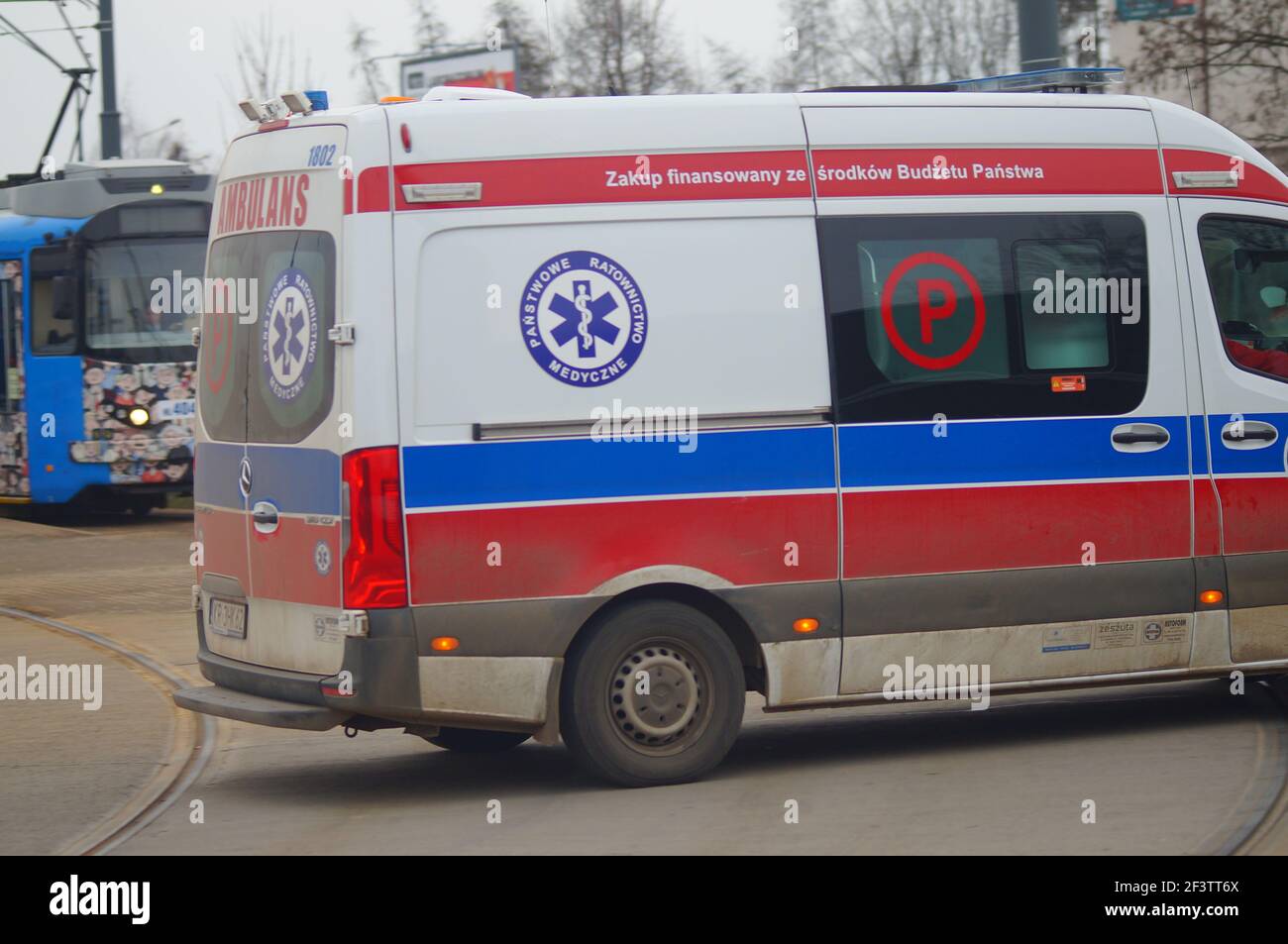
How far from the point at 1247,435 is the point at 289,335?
4016 millimetres

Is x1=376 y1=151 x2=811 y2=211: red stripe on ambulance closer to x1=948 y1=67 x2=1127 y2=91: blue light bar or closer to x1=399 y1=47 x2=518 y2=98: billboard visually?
x1=948 y1=67 x2=1127 y2=91: blue light bar

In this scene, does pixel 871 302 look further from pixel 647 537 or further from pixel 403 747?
pixel 403 747

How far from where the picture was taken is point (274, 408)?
7.41 metres

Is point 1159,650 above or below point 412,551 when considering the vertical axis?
below

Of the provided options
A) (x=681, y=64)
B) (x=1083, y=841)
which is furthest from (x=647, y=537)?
(x=681, y=64)

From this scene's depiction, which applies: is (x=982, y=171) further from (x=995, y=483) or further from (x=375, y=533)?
(x=375, y=533)

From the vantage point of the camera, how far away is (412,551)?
6.95 m

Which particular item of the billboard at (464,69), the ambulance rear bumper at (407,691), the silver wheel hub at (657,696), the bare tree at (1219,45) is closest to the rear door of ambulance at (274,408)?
the ambulance rear bumper at (407,691)

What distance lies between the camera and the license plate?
7668 mm

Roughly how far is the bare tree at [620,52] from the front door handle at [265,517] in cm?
2246

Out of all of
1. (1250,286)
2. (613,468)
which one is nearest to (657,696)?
(613,468)

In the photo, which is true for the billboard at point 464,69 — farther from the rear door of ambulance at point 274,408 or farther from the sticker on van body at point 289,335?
the sticker on van body at point 289,335
